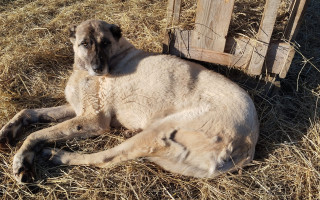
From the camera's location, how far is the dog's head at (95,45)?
3.35 m

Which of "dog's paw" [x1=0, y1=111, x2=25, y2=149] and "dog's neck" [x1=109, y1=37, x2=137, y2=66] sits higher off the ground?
"dog's neck" [x1=109, y1=37, x2=137, y2=66]

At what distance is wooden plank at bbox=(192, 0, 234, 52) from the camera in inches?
144

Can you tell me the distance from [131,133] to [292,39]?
2.85 metres

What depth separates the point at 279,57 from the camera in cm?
382

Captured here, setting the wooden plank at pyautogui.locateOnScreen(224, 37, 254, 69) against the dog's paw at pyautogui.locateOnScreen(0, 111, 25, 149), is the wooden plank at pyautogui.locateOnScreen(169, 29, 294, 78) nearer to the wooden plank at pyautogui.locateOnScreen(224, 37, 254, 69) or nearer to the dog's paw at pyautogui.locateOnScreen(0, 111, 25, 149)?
the wooden plank at pyautogui.locateOnScreen(224, 37, 254, 69)

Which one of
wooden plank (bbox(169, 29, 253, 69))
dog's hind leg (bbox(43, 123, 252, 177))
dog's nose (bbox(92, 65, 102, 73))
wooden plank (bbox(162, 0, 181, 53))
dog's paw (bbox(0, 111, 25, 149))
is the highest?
wooden plank (bbox(162, 0, 181, 53))

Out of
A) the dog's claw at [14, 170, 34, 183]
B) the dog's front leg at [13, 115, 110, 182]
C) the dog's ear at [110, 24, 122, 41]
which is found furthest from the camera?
the dog's ear at [110, 24, 122, 41]

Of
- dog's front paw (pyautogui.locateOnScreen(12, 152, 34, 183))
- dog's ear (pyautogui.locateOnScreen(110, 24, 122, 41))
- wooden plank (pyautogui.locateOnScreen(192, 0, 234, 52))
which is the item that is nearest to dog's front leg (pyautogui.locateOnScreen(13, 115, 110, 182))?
dog's front paw (pyautogui.locateOnScreen(12, 152, 34, 183))

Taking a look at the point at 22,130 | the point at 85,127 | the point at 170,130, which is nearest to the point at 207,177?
the point at 170,130

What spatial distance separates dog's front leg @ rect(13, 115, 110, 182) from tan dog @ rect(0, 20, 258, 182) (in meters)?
0.01

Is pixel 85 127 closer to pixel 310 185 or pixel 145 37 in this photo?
pixel 145 37

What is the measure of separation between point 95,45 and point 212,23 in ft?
5.46

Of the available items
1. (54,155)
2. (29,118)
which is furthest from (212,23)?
(29,118)

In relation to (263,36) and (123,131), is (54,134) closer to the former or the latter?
(123,131)
